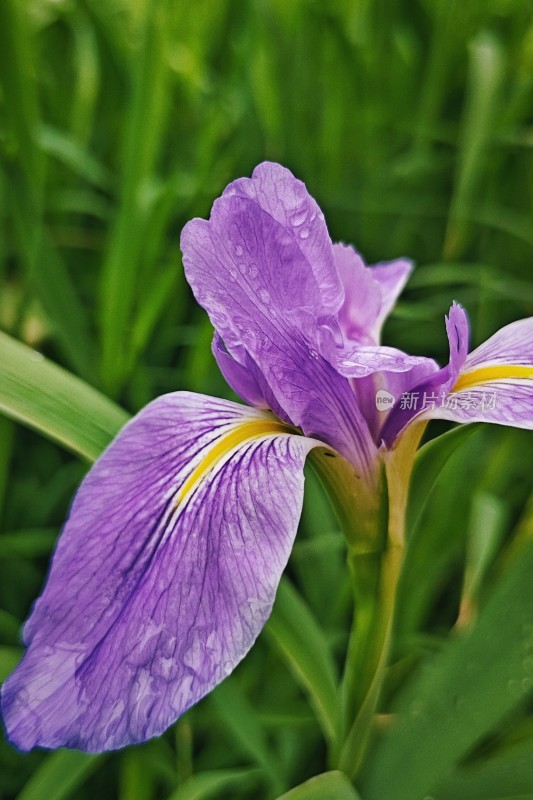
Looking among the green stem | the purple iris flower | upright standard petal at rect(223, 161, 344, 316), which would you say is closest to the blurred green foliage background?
the green stem

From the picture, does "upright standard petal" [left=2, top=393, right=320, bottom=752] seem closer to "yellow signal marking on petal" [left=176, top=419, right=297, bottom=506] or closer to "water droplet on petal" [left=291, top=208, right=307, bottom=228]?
"yellow signal marking on petal" [left=176, top=419, right=297, bottom=506]

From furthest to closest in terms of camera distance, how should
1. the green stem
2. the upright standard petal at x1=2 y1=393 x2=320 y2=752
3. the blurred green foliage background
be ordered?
the blurred green foliage background < the green stem < the upright standard petal at x1=2 y1=393 x2=320 y2=752

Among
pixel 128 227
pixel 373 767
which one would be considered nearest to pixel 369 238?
pixel 128 227

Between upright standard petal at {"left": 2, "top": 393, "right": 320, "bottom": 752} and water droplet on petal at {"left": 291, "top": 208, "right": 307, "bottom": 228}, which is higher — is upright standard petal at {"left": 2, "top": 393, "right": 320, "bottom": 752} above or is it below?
below

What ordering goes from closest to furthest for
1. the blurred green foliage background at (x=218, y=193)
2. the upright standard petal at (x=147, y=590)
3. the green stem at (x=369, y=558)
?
the upright standard petal at (x=147, y=590)
the green stem at (x=369, y=558)
the blurred green foliage background at (x=218, y=193)

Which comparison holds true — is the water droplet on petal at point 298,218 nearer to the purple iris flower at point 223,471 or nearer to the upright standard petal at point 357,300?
the purple iris flower at point 223,471

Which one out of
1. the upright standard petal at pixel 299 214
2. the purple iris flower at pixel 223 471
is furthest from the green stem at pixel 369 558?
the upright standard petal at pixel 299 214

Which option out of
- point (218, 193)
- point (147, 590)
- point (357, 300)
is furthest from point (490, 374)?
point (218, 193)

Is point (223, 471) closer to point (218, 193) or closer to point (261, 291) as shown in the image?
A: point (261, 291)
